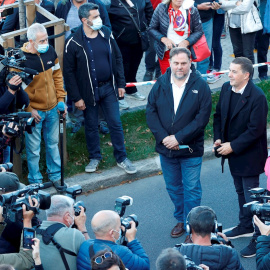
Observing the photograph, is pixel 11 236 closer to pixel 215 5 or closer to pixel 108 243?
pixel 108 243

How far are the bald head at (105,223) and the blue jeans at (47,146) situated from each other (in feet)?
10.2

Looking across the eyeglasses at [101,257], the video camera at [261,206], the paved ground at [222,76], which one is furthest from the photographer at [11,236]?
the paved ground at [222,76]

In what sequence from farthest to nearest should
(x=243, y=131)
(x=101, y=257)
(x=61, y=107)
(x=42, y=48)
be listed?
(x=61, y=107), (x=42, y=48), (x=243, y=131), (x=101, y=257)

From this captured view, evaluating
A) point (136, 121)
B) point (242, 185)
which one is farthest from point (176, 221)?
point (136, 121)

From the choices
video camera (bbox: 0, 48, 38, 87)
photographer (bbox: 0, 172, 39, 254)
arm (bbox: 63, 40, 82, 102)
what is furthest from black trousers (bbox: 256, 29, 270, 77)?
photographer (bbox: 0, 172, 39, 254)

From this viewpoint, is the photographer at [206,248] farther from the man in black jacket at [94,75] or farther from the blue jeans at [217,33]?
the blue jeans at [217,33]

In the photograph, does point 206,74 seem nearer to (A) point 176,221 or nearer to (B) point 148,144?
(B) point 148,144

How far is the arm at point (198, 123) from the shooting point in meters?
7.01

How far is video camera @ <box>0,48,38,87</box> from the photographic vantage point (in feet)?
24.3

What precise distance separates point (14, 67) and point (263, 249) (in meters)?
3.71

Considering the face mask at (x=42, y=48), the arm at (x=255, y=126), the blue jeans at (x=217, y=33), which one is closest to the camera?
the arm at (x=255, y=126)

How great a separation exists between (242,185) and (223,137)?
0.60 m

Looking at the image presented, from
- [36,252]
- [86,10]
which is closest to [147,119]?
[86,10]

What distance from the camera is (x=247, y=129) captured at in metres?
6.96
